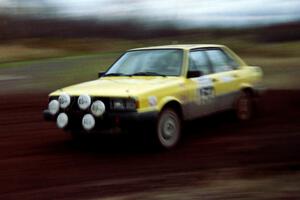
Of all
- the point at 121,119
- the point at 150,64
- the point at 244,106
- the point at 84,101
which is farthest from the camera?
the point at 244,106

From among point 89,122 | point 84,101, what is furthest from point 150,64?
point 89,122

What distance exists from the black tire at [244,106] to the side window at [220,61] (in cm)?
55

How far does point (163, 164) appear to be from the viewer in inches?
280

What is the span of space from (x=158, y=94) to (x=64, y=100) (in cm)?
129

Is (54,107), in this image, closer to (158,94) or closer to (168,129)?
(158,94)

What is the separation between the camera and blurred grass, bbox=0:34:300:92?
18734 millimetres

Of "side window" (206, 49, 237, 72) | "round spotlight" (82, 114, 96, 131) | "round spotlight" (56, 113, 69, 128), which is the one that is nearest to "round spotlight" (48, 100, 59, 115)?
"round spotlight" (56, 113, 69, 128)

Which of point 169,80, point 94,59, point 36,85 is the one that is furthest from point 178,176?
point 94,59

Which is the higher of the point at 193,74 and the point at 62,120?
the point at 193,74

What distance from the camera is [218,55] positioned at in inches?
377

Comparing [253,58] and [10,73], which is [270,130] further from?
[253,58]

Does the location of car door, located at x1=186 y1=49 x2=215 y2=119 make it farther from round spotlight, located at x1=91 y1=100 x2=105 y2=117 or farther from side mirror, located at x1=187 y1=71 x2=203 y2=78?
round spotlight, located at x1=91 y1=100 x2=105 y2=117

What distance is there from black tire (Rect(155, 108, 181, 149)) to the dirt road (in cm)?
16

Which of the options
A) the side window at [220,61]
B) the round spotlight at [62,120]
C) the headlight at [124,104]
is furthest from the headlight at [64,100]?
the side window at [220,61]
